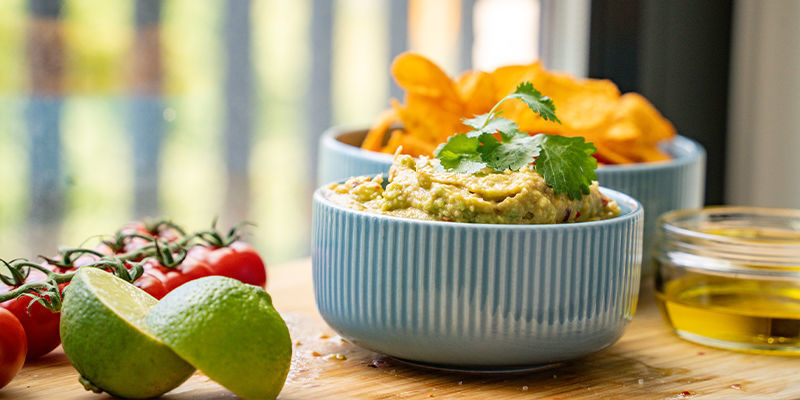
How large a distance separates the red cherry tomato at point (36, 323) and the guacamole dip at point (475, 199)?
389mm

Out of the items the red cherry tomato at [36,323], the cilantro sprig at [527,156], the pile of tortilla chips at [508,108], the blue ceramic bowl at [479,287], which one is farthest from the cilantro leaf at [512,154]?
the red cherry tomato at [36,323]

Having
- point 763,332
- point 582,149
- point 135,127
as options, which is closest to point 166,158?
point 135,127

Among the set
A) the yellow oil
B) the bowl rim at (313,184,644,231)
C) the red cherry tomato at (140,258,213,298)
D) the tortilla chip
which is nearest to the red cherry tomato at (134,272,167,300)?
the red cherry tomato at (140,258,213,298)

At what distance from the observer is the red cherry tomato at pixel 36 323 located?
1.22m

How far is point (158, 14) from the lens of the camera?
1991 mm

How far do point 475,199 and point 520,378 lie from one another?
0.78 feet

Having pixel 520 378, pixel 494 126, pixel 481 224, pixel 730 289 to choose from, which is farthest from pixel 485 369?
pixel 730 289

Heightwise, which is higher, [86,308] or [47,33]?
[47,33]

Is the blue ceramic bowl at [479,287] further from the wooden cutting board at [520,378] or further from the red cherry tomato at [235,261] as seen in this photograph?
the red cherry tomato at [235,261]

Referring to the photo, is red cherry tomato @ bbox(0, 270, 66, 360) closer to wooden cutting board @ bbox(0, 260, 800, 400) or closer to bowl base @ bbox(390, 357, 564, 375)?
wooden cutting board @ bbox(0, 260, 800, 400)

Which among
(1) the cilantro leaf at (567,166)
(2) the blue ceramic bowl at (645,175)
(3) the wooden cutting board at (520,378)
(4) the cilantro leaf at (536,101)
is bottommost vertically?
(3) the wooden cutting board at (520,378)

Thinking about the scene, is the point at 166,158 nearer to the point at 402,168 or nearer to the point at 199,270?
the point at 199,270

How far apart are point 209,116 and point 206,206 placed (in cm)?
21

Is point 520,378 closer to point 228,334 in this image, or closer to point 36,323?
point 228,334
